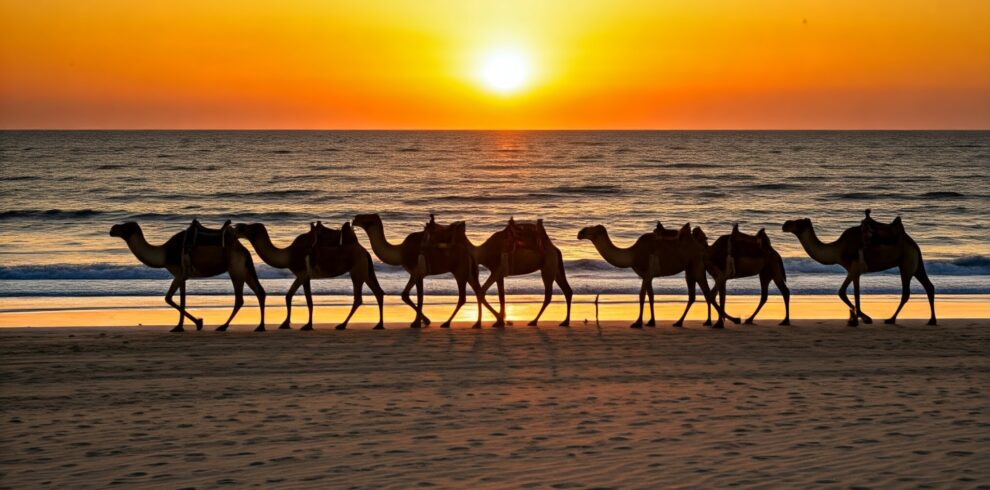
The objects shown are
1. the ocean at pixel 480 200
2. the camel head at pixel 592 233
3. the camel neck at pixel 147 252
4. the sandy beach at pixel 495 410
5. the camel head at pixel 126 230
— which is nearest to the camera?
the sandy beach at pixel 495 410

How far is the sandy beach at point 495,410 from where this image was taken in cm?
805

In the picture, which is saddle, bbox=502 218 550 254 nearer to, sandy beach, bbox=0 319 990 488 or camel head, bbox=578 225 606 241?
camel head, bbox=578 225 606 241

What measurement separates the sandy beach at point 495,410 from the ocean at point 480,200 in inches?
357

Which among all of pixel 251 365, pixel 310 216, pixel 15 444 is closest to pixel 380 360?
pixel 251 365

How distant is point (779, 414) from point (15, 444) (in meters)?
6.09

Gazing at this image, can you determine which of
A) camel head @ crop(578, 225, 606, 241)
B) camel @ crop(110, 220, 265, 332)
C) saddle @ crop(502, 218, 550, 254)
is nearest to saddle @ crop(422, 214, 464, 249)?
saddle @ crop(502, 218, 550, 254)

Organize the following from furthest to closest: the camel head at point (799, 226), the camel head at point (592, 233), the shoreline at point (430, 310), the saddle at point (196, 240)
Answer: the shoreline at point (430, 310) → the camel head at point (799, 226) → the camel head at point (592, 233) → the saddle at point (196, 240)

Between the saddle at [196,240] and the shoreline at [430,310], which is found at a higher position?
the saddle at [196,240]

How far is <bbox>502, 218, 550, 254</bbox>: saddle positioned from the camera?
1608cm


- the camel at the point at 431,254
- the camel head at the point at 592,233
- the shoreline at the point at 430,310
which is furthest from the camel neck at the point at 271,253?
the camel head at the point at 592,233

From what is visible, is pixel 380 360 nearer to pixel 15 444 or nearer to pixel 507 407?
pixel 507 407

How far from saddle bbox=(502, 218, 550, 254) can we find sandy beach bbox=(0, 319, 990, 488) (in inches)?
61.0

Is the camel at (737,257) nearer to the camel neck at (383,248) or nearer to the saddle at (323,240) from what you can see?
the camel neck at (383,248)

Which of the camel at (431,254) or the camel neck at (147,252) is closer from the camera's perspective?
the camel neck at (147,252)
